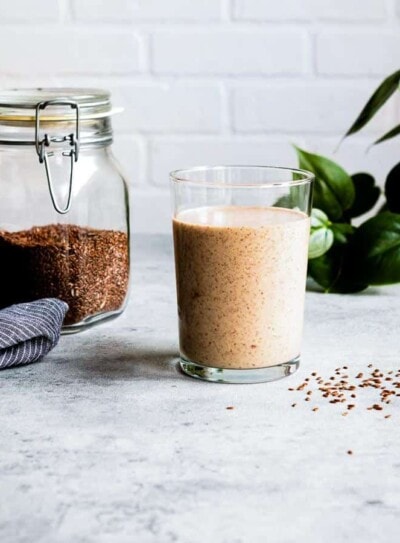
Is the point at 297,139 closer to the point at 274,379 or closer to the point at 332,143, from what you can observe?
the point at 332,143

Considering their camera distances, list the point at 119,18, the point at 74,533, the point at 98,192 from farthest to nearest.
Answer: the point at 119,18 < the point at 98,192 < the point at 74,533

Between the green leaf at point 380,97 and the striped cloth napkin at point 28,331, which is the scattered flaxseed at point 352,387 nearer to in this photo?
the striped cloth napkin at point 28,331

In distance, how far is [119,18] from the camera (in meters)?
1.82

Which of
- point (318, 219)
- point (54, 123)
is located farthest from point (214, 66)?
point (54, 123)

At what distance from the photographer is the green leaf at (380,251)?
133cm

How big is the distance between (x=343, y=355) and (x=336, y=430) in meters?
0.24

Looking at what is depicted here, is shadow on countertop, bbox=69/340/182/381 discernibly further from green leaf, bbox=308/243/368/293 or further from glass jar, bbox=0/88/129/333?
green leaf, bbox=308/243/368/293

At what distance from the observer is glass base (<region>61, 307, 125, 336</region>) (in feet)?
3.92

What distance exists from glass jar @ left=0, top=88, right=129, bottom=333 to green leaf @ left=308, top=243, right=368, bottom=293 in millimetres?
321

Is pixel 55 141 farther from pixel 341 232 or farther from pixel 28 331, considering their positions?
pixel 341 232

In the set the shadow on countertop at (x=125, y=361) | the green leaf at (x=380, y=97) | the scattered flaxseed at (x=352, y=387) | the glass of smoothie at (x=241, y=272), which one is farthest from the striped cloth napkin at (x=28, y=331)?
the green leaf at (x=380, y=97)

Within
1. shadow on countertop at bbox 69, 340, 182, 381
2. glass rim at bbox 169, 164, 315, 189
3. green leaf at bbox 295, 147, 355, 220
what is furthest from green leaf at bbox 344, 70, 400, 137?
shadow on countertop at bbox 69, 340, 182, 381

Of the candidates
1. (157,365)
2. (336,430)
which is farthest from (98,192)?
(336,430)

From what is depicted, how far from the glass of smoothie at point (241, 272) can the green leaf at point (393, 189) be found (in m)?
0.45
